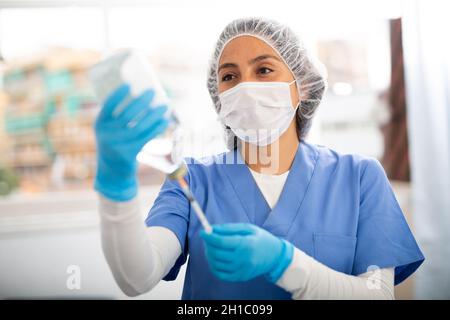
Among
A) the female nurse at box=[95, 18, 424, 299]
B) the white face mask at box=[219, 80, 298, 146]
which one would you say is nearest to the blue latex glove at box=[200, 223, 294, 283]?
the female nurse at box=[95, 18, 424, 299]

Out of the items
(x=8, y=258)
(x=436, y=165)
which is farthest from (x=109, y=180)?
(x=436, y=165)

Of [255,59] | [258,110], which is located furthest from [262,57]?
[258,110]

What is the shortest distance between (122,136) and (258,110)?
0.40 metres

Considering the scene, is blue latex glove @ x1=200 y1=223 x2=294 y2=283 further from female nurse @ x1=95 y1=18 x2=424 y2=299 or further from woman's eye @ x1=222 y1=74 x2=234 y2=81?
woman's eye @ x1=222 y1=74 x2=234 y2=81

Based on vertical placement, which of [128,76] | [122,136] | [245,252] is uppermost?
[128,76]

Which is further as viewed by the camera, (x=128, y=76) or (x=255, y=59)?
(x=255, y=59)

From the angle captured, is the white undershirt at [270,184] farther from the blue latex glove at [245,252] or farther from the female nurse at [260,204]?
the blue latex glove at [245,252]

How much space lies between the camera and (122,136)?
0.72 meters

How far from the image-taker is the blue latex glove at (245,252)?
0.78m

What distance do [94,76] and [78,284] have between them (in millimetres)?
639

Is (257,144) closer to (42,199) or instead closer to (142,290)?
(142,290)

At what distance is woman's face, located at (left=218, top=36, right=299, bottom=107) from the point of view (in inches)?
39.1

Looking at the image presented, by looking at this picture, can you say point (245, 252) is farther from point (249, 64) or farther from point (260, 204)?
point (249, 64)
